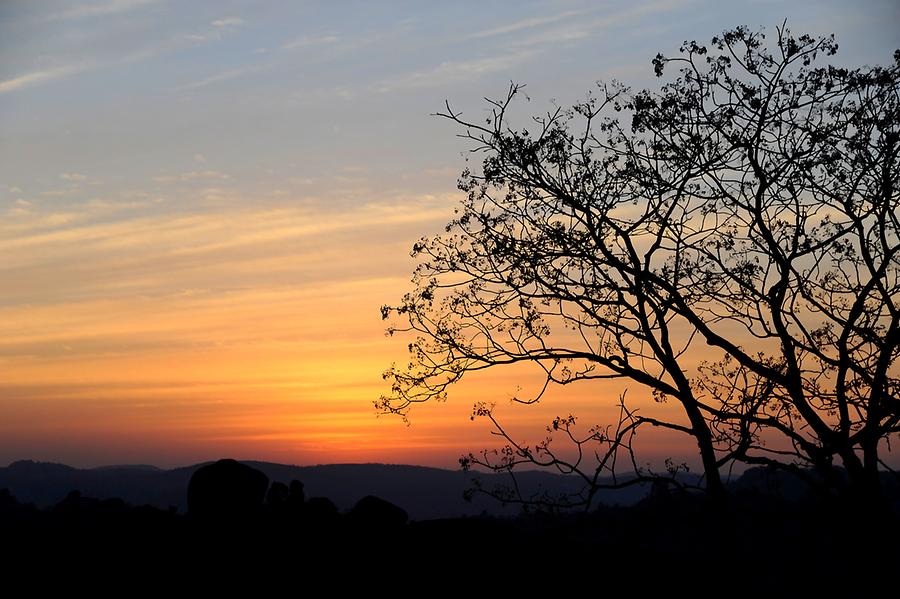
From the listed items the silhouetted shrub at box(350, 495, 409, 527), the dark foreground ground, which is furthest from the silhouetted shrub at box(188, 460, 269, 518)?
the silhouetted shrub at box(350, 495, 409, 527)

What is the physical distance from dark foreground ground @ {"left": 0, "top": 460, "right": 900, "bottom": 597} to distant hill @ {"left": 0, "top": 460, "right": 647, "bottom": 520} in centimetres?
9978

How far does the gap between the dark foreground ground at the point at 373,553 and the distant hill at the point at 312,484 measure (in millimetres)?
99783

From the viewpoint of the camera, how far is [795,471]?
20.1 metres

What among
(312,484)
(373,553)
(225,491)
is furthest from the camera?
(312,484)

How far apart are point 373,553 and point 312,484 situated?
13033 centimetres

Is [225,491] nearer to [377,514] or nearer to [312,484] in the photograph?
[377,514]

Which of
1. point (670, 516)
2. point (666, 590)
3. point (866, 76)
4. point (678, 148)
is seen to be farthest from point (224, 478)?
point (670, 516)

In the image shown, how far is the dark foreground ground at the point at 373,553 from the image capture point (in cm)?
2111

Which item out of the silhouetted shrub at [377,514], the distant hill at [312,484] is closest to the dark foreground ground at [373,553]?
the silhouetted shrub at [377,514]

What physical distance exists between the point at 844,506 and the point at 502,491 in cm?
685

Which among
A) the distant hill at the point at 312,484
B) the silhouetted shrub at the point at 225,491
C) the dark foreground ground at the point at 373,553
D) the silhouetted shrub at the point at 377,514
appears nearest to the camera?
the dark foreground ground at the point at 373,553

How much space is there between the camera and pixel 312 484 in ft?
493

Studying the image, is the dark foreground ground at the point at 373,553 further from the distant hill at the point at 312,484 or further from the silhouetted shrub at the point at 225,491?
the distant hill at the point at 312,484

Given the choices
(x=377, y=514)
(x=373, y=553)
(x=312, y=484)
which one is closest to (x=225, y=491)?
(x=377, y=514)
